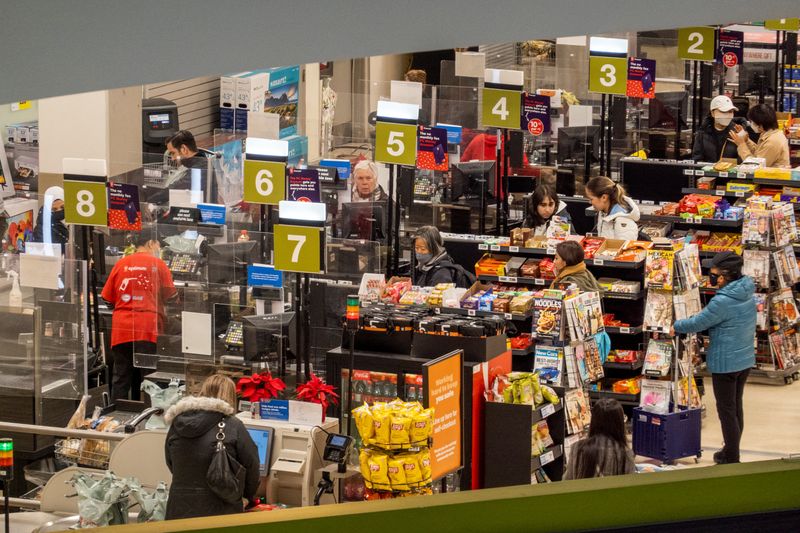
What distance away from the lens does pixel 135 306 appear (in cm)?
866

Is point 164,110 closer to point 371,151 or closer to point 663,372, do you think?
point 371,151

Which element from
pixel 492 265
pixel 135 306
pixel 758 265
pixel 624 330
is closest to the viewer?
pixel 135 306

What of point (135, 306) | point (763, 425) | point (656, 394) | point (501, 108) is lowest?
point (763, 425)

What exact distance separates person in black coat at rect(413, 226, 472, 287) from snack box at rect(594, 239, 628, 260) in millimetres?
1104

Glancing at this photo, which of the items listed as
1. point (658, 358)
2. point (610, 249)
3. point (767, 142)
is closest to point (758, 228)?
point (610, 249)

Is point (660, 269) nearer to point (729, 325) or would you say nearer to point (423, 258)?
point (729, 325)

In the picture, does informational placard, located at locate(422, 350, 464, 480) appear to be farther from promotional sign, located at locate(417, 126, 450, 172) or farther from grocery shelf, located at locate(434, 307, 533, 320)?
promotional sign, located at locate(417, 126, 450, 172)

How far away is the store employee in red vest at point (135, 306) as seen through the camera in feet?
28.0

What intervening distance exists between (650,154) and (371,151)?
3.19 metres

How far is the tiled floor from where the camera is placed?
884 centimetres

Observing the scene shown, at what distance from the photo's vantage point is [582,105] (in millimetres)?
14789

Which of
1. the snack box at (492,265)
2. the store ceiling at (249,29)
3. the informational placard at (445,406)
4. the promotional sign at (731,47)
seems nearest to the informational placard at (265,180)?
the snack box at (492,265)

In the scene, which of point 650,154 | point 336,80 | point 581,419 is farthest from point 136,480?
point 336,80

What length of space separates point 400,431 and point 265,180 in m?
4.04
